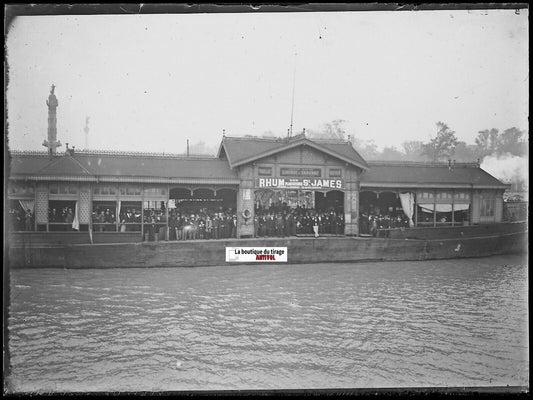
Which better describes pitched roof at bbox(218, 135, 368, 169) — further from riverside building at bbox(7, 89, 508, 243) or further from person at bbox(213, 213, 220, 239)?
person at bbox(213, 213, 220, 239)

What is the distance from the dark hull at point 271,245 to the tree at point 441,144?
3.28 m

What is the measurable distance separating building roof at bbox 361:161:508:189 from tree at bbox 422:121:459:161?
6.63 feet

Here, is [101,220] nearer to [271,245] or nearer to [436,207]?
[271,245]

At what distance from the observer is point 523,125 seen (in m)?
7.43

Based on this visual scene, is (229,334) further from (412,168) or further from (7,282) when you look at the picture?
(412,168)

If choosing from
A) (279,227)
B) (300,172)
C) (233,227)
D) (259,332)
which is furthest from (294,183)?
(259,332)

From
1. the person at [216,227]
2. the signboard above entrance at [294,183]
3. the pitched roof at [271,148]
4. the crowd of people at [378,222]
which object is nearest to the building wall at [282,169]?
the signboard above entrance at [294,183]

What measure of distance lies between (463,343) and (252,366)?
456cm

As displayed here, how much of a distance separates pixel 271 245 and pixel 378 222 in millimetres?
4938

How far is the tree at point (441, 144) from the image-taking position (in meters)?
10.0

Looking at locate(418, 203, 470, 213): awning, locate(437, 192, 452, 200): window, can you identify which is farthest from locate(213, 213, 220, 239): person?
locate(437, 192, 452, 200): window

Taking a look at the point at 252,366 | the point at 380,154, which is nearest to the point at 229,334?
the point at 252,366

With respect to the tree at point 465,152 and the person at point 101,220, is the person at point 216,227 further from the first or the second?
the tree at point 465,152

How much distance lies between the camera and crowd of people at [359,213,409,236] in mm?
15953
